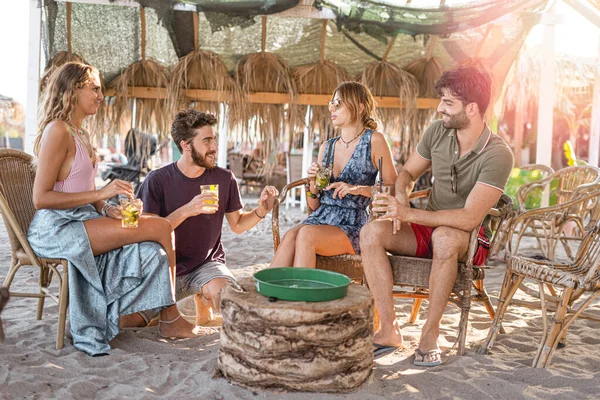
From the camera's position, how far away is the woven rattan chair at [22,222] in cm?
279

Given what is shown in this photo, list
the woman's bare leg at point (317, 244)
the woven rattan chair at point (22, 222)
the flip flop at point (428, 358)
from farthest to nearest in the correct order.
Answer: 1. the woman's bare leg at point (317, 244)
2. the woven rattan chair at point (22, 222)
3. the flip flop at point (428, 358)

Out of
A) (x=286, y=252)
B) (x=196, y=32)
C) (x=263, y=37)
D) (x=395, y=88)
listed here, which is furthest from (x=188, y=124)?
(x=395, y=88)

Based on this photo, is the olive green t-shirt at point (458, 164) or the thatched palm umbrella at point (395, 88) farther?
the thatched palm umbrella at point (395, 88)

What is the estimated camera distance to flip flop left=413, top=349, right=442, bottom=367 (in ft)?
8.79

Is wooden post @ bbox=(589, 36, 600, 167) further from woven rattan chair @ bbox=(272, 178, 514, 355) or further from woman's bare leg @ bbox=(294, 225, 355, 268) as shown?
woman's bare leg @ bbox=(294, 225, 355, 268)

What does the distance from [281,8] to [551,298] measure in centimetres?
309

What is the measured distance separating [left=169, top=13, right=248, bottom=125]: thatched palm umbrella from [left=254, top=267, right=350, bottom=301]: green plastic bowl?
3.56m

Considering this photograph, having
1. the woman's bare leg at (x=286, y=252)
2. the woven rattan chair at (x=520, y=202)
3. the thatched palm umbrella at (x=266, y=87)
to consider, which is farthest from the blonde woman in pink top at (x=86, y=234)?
the woven rattan chair at (x=520, y=202)

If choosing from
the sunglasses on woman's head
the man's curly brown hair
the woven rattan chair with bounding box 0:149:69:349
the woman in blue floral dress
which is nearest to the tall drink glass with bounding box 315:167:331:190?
the woman in blue floral dress

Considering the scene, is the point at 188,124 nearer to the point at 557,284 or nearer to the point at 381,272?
the point at 381,272

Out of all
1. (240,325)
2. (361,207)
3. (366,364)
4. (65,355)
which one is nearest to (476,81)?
(361,207)

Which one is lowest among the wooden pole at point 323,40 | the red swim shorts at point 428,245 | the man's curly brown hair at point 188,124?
the red swim shorts at point 428,245

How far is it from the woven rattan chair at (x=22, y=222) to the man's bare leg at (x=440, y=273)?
175cm

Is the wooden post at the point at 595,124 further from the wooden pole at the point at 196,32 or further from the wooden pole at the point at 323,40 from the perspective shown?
the wooden pole at the point at 196,32
